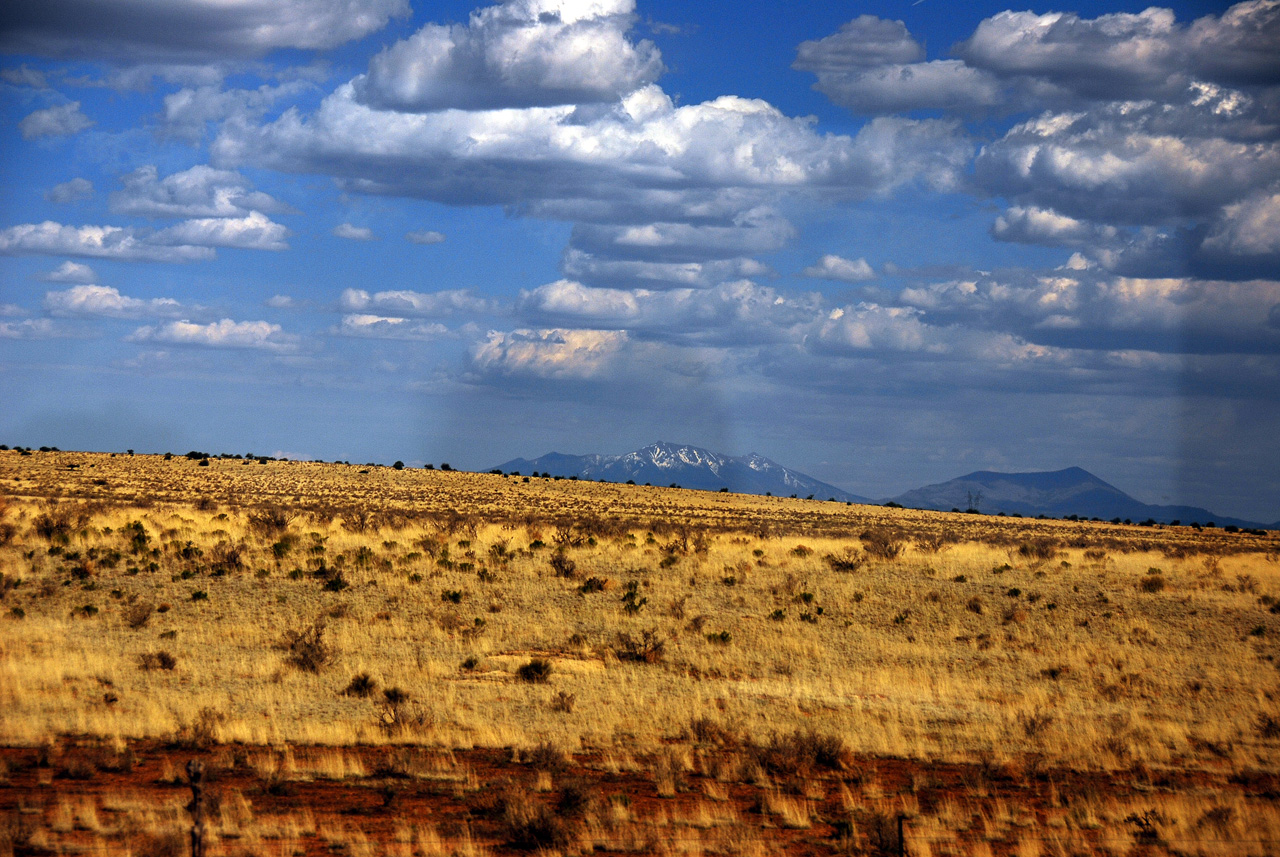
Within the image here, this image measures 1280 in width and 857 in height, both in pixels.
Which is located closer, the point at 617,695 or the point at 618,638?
the point at 617,695

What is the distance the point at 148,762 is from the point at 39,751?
143 cm

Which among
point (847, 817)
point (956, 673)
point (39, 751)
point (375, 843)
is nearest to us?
point (375, 843)

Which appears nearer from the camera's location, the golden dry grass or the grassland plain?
the grassland plain

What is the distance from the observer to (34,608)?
83.9 feet

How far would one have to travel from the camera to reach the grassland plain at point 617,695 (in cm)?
1274

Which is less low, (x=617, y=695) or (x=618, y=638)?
(x=618, y=638)

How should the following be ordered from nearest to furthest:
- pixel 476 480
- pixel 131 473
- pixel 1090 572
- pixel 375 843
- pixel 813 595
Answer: pixel 375 843 → pixel 813 595 → pixel 1090 572 → pixel 131 473 → pixel 476 480

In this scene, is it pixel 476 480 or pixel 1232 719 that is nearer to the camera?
pixel 1232 719

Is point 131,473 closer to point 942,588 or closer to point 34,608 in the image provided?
point 34,608

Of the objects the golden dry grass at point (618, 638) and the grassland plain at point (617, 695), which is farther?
the golden dry grass at point (618, 638)

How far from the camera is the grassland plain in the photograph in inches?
502

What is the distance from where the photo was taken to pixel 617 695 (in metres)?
20.0

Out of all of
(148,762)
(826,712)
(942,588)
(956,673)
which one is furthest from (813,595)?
(148,762)

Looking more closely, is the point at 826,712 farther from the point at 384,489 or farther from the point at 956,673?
the point at 384,489
